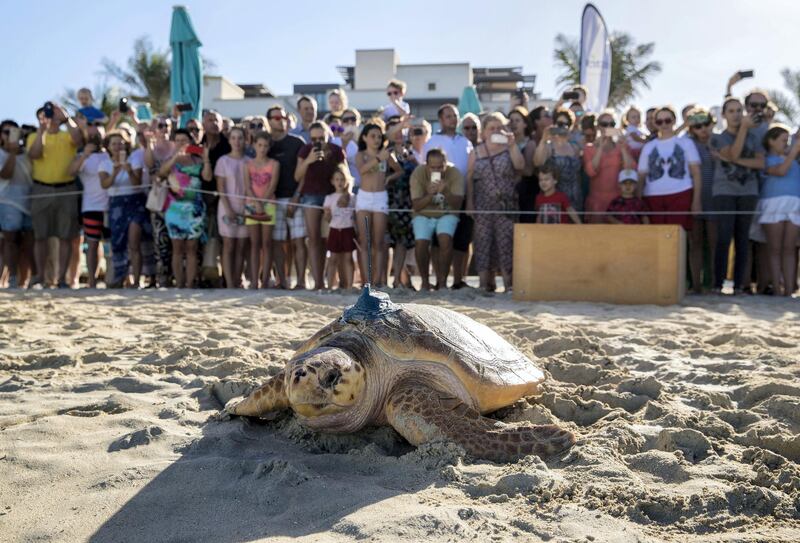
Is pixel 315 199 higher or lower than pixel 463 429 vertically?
higher

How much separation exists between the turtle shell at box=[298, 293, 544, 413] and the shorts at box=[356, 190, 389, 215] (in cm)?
412

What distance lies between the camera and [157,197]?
25.2ft

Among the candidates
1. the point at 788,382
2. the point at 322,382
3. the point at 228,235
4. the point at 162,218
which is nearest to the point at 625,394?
the point at 788,382

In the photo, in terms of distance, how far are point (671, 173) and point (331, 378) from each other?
17.8ft

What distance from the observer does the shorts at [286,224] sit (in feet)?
25.3

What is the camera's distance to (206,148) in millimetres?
7734

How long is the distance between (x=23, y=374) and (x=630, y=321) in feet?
13.0

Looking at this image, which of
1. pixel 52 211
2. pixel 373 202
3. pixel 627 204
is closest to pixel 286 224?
pixel 373 202

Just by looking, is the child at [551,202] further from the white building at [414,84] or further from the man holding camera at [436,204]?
the white building at [414,84]

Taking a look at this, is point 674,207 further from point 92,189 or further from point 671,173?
point 92,189

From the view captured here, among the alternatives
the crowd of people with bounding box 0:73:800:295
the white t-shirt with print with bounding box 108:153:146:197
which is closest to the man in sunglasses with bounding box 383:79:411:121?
the crowd of people with bounding box 0:73:800:295

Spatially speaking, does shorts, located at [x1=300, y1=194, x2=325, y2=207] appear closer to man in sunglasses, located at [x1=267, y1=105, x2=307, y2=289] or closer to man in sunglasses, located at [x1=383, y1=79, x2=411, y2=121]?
man in sunglasses, located at [x1=267, y1=105, x2=307, y2=289]

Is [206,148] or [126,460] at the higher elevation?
[206,148]

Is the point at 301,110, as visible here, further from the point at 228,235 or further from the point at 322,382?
the point at 322,382
